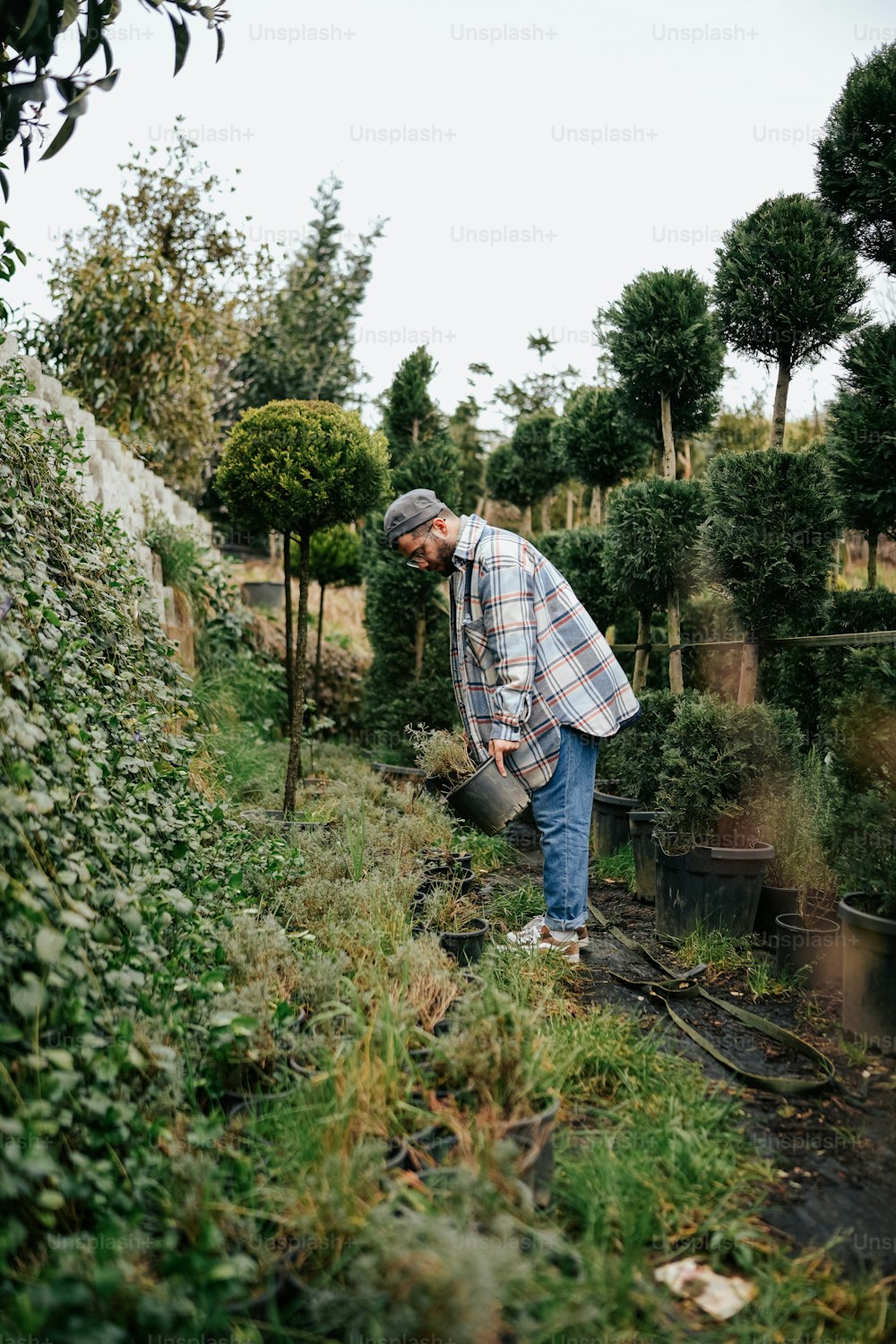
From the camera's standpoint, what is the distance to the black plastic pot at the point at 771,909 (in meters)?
3.62

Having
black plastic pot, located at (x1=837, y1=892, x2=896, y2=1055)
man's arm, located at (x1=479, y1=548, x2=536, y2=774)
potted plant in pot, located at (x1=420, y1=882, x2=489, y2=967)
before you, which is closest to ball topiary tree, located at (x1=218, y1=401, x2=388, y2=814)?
potted plant in pot, located at (x1=420, y1=882, x2=489, y2=967)

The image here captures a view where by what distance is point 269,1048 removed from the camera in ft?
6.61

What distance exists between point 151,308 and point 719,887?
24.1 feet

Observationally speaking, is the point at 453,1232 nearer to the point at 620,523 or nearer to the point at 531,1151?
the point at 531,1151

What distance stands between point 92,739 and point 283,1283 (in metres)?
1.46

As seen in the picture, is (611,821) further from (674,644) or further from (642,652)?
(642,652)

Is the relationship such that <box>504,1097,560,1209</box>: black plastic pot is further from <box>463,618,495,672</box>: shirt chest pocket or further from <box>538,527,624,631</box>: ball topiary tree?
<box>538,527,624,631</box>: ball topiary tree

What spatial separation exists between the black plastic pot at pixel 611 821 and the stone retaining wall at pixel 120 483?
269cm

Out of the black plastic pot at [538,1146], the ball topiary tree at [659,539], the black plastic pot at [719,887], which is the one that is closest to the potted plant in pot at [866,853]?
the black plastic pot at [719,887]

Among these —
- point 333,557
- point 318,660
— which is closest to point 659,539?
point 318,660

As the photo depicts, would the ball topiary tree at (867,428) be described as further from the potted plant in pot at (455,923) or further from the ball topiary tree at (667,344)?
the potted plant in pot at (455,923)

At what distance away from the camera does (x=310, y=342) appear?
1939 centimetres

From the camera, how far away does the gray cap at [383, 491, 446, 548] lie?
3.26 meters

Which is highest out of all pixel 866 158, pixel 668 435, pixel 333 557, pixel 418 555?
pixel 866 158
